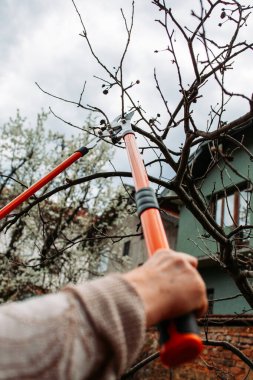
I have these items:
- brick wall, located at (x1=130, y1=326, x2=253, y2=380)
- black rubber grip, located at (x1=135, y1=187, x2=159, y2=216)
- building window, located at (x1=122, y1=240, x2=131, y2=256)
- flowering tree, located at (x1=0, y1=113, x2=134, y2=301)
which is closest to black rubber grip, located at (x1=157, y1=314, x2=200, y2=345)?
black rubber grip, located at (x1=135, y1=187, x2=159, y2=216)

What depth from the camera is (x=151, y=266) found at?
0.99 meters

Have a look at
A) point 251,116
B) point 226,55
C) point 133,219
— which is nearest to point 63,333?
point 251,116

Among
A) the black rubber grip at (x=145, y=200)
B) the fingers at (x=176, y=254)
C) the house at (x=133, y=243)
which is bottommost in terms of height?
the fingers at (x=176, y=254)

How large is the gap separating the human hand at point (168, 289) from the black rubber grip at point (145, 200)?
371 millimetres

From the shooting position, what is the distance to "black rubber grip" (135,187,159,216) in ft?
4.40

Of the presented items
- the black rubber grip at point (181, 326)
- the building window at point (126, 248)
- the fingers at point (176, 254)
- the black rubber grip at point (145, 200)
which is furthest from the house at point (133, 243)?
the black rubber grip at point (181, 326)

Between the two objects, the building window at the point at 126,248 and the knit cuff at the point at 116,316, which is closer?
the knit cuff at the point at 116,316

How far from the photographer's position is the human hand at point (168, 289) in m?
0.90

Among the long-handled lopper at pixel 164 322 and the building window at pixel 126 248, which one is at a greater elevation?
the building window at pixel 126 248

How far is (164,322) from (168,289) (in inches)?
3.3

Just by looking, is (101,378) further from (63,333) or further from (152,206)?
(152,206)

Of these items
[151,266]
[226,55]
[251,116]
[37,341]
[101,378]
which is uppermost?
[226,55]

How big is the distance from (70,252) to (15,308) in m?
13.2

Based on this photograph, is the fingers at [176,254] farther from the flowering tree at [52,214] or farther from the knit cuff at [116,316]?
the flowering tree at [52,214]
